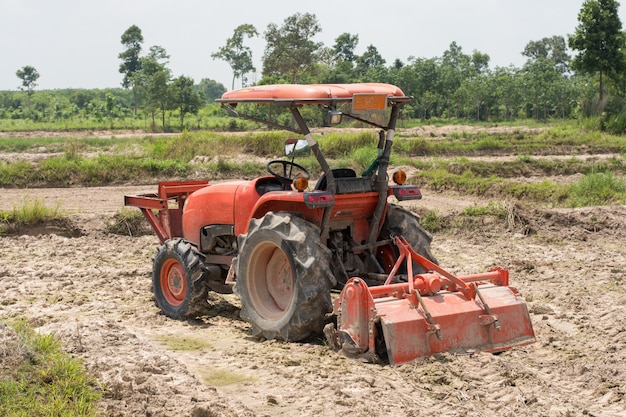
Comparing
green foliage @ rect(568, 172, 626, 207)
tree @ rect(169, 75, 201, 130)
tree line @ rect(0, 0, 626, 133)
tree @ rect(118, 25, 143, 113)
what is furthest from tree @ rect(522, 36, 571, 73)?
green foliage @ rect(568, 172, 626, 207)

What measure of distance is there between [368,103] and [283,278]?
181 centimetres

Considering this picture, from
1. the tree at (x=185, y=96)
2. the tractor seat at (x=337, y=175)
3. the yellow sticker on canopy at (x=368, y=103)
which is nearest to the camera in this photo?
the yellow sticker on canopy at (x=368, y=103)

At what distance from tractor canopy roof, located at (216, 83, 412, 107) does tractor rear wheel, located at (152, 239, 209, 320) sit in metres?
1.71

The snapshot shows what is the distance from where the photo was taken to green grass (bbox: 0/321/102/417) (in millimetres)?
4688

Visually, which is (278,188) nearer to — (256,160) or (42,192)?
(42,192)

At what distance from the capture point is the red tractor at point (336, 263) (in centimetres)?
620

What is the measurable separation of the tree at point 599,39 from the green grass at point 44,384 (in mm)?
31873

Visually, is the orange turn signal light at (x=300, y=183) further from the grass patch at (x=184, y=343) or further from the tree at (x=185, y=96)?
the tree at (x=185, y=96)

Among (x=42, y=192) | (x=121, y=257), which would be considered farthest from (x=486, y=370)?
(x=42, y=192)

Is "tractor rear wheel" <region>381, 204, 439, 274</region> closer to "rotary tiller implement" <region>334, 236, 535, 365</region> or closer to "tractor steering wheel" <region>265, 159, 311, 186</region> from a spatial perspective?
"rotary tiller implement" <region>334, 236, 535, 365</region>

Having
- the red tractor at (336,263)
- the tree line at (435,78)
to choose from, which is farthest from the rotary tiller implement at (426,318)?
the tree line at (435,78)

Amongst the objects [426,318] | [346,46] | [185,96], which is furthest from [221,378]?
[346,46]

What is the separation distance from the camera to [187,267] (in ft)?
25.0

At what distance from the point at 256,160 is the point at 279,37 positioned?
109 feet
